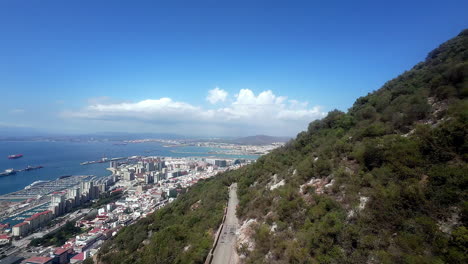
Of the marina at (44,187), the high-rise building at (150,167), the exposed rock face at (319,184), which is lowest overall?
the marina at (44,187)

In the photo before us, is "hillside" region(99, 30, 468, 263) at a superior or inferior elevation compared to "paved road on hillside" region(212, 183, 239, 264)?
superior

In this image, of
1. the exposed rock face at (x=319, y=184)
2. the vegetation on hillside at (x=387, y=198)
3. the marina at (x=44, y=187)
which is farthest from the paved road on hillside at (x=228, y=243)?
the marina at (x=44, y=187)

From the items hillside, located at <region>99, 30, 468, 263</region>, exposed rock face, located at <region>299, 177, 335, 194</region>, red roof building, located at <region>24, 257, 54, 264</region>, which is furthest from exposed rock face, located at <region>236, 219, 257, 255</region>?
red roof building, located at <region>24, 257, 54, 264</region>

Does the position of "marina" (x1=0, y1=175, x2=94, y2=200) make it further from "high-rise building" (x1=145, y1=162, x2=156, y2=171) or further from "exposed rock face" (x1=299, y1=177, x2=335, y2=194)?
"exposed rock face" (x1=299, y1=177, x2=335, y2=194)

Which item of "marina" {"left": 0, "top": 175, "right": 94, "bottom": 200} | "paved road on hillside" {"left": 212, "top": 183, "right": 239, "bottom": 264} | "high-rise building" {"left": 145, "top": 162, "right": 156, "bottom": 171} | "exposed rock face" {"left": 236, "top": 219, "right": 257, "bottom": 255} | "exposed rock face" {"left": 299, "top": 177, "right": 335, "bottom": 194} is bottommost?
"marina" {"left": 0, "top": 175, "right": 94, "bottom": 200}

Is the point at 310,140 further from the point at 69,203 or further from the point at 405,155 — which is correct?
the point at 69,203

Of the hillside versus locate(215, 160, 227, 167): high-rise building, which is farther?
locate(215, 160, 227, 167): high-rise building

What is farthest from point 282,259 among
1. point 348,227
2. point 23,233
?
point 23,233

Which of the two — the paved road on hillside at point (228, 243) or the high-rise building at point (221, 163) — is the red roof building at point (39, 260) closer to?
the paved road on hillside at point (228, 243)

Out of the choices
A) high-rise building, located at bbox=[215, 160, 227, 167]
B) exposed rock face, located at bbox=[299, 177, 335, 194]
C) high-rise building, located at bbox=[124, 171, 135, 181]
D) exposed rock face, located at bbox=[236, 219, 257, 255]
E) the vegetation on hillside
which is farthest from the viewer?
high-rise building, located at bbox=[215, 160, 227, 167]
